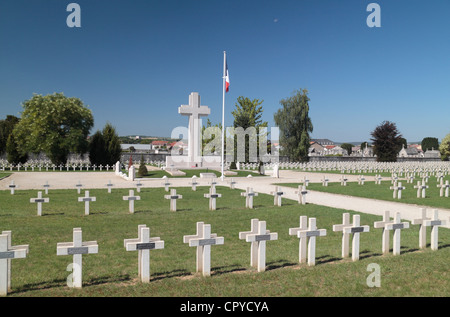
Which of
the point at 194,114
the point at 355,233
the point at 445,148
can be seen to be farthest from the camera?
the point at 445,148

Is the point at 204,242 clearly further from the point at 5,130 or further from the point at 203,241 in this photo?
Result: the point at 5,130

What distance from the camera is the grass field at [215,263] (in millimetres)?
4699

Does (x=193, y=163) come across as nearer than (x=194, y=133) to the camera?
No

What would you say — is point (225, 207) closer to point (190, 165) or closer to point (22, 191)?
point (22, 191)

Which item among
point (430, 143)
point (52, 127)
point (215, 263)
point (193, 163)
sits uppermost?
point (430, 143)

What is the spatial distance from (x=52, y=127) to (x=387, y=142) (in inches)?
1953

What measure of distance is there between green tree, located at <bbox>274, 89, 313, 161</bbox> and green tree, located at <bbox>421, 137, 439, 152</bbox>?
7363cm

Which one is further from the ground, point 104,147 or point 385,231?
point 104,147

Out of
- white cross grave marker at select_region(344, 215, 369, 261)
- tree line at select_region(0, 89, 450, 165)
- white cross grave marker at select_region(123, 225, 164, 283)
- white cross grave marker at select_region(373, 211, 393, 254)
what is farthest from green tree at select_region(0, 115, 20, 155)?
white cross grave marker at select_region(373, 211, 393, 254)

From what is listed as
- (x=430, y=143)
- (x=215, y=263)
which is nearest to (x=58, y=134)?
(x=215, y=263)

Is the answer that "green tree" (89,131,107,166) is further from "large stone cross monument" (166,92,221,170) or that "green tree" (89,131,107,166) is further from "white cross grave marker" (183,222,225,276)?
"white cross grave marker" (183,222,225,276)

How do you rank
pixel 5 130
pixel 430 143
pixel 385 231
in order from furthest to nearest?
pixel 430 143, pixel 5 130, pixel 385 231

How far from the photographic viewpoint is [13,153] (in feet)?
123
